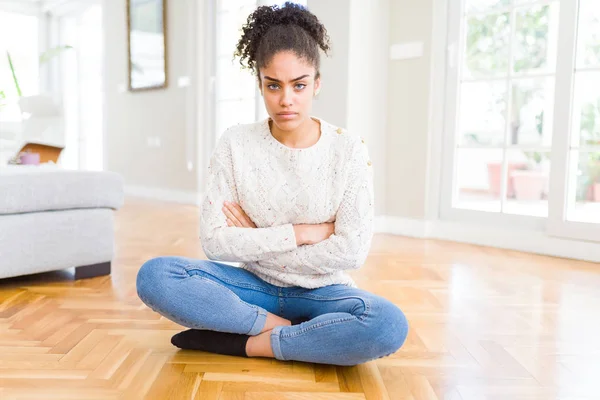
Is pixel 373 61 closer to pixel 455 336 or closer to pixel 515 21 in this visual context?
pixel 515 21

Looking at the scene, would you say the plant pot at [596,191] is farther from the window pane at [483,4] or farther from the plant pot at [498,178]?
the window pane at [483,4]

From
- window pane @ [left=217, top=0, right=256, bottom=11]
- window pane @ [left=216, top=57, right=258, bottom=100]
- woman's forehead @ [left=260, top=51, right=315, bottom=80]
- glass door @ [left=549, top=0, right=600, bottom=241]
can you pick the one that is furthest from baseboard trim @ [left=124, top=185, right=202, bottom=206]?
woman's forehead @ [left=260, top=51, right=315, bottom=80]

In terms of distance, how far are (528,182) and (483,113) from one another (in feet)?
1.64

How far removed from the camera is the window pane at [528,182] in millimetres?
3008

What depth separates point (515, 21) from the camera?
3025 mm

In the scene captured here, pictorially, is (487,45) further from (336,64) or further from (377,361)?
(377,361)

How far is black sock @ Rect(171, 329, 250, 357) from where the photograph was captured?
1323 mm

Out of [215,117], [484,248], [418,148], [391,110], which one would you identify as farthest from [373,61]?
[215,117]

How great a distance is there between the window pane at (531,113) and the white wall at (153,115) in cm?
273

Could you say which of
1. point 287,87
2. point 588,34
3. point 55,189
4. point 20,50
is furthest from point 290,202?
point 20,50

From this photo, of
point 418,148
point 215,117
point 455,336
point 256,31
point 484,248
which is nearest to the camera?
point 256,31

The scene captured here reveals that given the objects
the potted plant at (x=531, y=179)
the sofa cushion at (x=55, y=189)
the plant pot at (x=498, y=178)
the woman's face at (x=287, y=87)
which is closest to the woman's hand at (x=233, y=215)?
the woman's face at (x=287, y=87)

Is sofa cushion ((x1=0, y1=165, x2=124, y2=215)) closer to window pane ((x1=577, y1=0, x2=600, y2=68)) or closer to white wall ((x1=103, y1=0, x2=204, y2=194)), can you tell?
window pane ((x1=577, y1=0, x2=600, y2=68))

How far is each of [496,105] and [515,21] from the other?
446 mm
